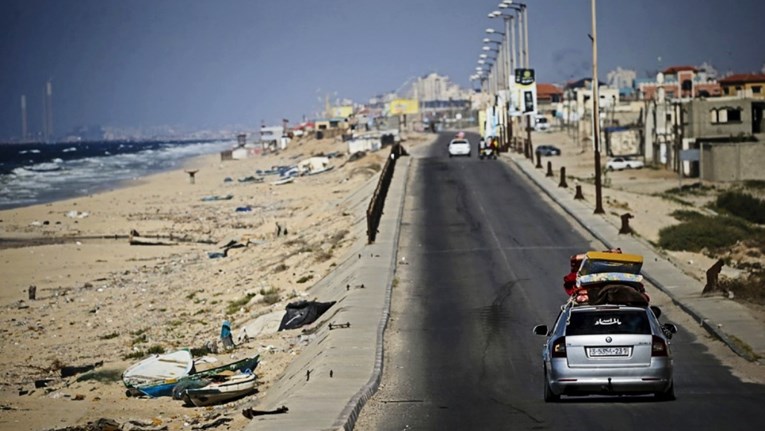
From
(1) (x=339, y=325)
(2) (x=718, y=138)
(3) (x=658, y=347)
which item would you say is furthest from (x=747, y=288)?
(2) (x=718, y=138)

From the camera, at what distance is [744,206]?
62031 millimetres

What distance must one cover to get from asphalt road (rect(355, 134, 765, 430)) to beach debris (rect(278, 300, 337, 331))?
186 centimetres

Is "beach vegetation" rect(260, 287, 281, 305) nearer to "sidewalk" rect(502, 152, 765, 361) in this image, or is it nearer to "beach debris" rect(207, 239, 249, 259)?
"sidewalk" rect(502, 152, 765, 361)

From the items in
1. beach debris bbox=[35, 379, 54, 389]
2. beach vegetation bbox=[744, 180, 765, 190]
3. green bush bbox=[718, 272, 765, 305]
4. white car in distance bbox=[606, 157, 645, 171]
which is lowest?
beach debris bbox=[35, 379, 54, 389]

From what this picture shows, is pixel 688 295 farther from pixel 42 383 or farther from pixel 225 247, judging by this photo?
pixel 225 247

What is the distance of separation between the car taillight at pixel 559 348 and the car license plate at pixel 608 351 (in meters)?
0.34

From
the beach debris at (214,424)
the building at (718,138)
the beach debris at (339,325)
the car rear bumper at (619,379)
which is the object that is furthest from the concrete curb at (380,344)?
the building at (718,138)

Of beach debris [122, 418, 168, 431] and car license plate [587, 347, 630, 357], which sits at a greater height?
car license plate [587, 347, 630, 357]

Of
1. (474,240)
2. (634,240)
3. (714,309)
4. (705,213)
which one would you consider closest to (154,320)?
(474,240)

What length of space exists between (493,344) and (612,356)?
7.50m

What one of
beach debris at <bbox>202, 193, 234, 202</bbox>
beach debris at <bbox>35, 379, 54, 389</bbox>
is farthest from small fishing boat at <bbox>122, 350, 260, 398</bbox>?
beach debris at <bbox>202, 193, 234, 202</bbox>

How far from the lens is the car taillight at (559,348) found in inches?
688

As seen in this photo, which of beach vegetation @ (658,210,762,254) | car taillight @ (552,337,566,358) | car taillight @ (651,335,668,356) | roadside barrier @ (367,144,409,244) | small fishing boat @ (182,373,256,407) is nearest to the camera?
car taillight @ (651,335,668,356)

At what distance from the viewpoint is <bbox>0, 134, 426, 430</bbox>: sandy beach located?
25031mm
